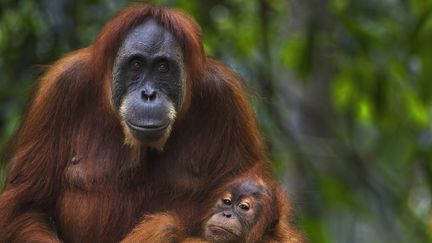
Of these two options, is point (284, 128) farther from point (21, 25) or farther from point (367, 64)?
point (21, 25)

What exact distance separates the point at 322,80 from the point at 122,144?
3642 millimetres

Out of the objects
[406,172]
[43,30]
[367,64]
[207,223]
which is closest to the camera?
[207,223]

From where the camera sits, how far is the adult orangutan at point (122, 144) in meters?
5.50

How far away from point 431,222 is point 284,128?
3.22m

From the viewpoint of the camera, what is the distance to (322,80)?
912 centimetres

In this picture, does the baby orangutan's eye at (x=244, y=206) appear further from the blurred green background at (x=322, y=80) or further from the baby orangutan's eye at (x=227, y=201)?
the blurred green background at (x=322, y=80)

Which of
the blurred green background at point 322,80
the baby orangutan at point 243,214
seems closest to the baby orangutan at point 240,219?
the baby orangutan at point 243,214

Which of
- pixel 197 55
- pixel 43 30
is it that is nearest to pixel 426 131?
pixel 43 30

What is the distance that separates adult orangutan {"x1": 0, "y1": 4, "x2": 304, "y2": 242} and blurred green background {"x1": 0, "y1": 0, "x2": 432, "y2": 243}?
638 millimetres

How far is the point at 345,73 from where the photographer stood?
9.12 m

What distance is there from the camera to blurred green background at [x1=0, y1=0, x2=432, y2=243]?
763 cm

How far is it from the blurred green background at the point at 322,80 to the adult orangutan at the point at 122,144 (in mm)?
638

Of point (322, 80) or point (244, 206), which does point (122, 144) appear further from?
point (322, 80)

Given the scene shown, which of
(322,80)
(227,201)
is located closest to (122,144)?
(227,201)
